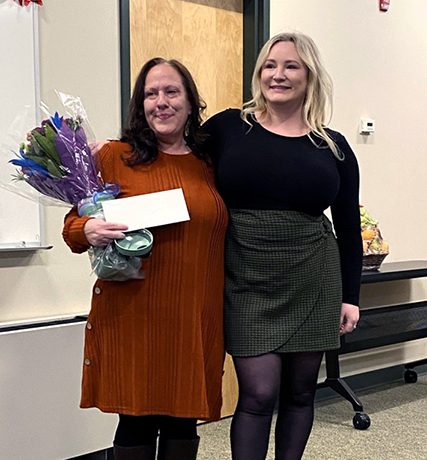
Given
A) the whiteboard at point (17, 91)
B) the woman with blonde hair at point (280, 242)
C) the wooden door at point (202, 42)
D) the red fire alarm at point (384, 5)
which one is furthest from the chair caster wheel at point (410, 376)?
the whiteboard at point (17, 91)

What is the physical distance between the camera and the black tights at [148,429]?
71.2 inches

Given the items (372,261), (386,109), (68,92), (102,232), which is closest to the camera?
(102,232)

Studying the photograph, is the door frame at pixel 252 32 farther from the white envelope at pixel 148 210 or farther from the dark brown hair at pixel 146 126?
the white envelope at pixel 148 210

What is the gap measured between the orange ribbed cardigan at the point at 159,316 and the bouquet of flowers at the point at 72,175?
0.05 metres

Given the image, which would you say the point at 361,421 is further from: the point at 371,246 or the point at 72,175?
the point at 72,175

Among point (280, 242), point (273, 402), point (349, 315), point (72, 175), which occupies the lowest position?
point (273, 402)

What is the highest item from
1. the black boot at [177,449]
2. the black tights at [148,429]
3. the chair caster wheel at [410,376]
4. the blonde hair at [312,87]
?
the blonde hair at [312,87]

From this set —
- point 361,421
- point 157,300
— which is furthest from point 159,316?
point 361,421

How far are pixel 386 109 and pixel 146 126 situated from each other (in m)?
2.38

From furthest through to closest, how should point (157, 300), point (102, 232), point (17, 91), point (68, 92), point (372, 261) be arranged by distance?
1. point (372, 261)
2. point (68, 92)
3. point (17, 91)
4. point (157, 300)
5. point (102, 232)

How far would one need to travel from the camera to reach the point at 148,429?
6.01 ft

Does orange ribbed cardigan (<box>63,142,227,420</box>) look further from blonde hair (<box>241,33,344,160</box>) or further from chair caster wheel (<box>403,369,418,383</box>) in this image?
chair caster wheel (<box>403,369,418,383</box>)

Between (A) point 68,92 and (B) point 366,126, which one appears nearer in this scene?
(A) point 68,92

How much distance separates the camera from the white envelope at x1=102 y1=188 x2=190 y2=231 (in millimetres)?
1684
